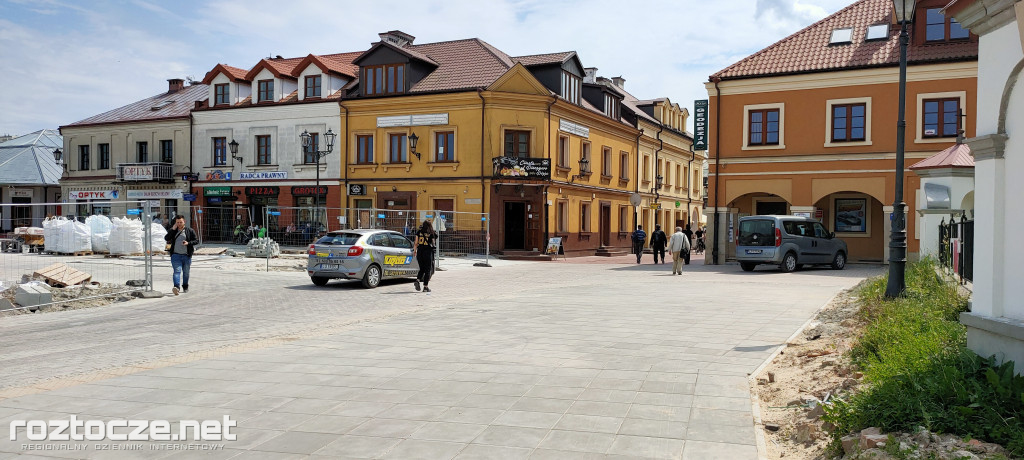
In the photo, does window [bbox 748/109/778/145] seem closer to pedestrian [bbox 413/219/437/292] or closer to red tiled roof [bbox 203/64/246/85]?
pedestrian [bbox 413/219/437/292]

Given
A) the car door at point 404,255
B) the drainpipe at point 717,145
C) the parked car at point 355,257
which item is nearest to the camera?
the parked car at point 355,257

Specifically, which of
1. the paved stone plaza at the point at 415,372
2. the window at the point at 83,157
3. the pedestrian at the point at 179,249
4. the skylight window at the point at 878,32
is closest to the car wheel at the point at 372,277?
the paved stone plaza at the point at 415,372

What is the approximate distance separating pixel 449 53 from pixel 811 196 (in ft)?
63.0

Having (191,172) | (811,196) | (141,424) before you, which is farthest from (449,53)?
(141,424)

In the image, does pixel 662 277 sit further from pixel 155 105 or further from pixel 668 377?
pixel 155 105

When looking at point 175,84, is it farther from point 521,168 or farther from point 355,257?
point 355,257

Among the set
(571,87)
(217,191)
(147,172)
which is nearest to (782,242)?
(571,87)

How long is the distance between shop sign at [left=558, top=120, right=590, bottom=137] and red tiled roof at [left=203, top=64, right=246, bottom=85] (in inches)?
694

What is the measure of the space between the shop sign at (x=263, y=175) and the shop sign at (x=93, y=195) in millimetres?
9220

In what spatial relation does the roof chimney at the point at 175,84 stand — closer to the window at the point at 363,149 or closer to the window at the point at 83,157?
the window at the point at 83,157

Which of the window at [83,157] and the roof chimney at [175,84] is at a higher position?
the roof chimney at [175,84]

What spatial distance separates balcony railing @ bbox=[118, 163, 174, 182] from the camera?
40594 millimetres

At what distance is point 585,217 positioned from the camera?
125 feet

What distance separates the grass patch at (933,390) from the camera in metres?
4.59
